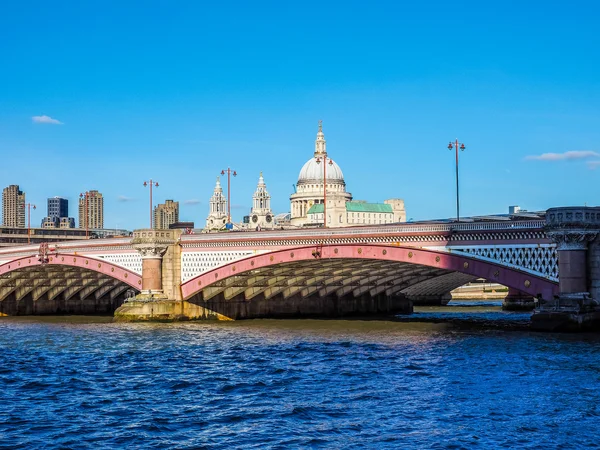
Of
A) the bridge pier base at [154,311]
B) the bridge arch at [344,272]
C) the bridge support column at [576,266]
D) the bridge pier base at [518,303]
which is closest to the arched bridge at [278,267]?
the bridge arch at [344,272]

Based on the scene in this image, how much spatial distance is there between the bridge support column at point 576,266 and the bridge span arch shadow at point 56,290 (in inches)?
2023

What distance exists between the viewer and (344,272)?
7806cm

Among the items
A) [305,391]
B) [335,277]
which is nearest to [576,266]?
[305,391]

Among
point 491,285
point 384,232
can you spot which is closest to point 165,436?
point 384,232

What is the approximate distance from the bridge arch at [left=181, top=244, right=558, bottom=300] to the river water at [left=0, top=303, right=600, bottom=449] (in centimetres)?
402

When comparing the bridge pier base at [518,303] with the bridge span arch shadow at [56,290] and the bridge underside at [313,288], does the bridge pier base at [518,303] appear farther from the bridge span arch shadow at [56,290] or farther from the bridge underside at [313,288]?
the bridge span arch shadow at [56,290]

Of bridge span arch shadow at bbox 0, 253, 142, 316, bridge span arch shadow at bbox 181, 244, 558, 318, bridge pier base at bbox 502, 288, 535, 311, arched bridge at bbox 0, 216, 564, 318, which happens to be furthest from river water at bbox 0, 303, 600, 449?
bridge pier base at bbox 502, 288, 535, 311

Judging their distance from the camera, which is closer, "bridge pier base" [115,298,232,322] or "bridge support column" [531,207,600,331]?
"bridge support column" [531,207,600,331]

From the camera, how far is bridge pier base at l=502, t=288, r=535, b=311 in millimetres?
103994

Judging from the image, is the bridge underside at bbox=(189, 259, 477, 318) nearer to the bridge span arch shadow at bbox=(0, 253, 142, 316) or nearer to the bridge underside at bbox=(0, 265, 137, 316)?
the bridge span arch shadow at bbox=(0, 253, 142, 316)

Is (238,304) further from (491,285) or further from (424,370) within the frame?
(491,285)

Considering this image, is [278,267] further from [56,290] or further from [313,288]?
[56,290]

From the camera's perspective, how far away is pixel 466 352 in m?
51.5

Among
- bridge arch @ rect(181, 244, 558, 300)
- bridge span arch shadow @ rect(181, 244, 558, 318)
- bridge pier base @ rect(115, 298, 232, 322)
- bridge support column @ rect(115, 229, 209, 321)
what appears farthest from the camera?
bridge support column @ rect(115, 229, 209, 321)
